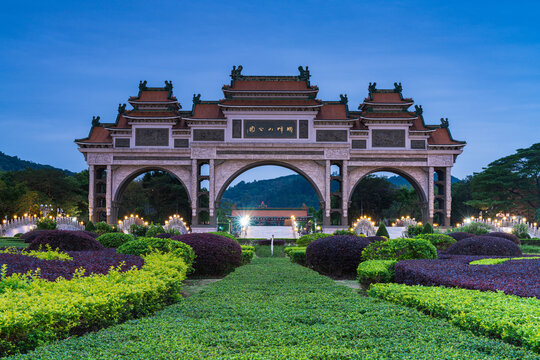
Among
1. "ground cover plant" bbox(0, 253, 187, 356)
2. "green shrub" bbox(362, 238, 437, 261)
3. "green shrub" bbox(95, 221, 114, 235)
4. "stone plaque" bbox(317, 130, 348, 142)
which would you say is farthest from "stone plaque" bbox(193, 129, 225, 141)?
"ground cover plant" bbox(0, 253, 187, 356)

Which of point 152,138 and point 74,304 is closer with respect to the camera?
point 74,304

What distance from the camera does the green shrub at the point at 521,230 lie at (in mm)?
28508

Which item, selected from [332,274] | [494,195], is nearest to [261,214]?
[494,195]

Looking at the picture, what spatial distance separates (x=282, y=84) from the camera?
37469mm

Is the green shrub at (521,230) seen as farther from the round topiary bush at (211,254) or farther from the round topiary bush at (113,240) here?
the round topiary bush at (113,240)

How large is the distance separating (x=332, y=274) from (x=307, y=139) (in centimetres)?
2469

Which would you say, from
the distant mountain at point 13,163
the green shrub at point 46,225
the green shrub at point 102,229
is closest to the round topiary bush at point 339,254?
the green shrub at point 102,229

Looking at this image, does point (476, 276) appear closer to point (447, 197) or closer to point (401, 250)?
point (401, 250)

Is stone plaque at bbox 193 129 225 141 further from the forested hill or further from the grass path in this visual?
the forested hill

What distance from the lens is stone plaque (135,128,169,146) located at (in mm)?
37000

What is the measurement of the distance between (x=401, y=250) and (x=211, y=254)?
4.34 metres

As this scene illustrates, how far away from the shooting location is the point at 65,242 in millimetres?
11430

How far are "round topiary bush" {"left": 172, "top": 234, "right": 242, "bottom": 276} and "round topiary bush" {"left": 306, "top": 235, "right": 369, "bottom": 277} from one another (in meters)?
2.16

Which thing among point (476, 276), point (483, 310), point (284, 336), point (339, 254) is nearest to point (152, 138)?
point (339, 254)
